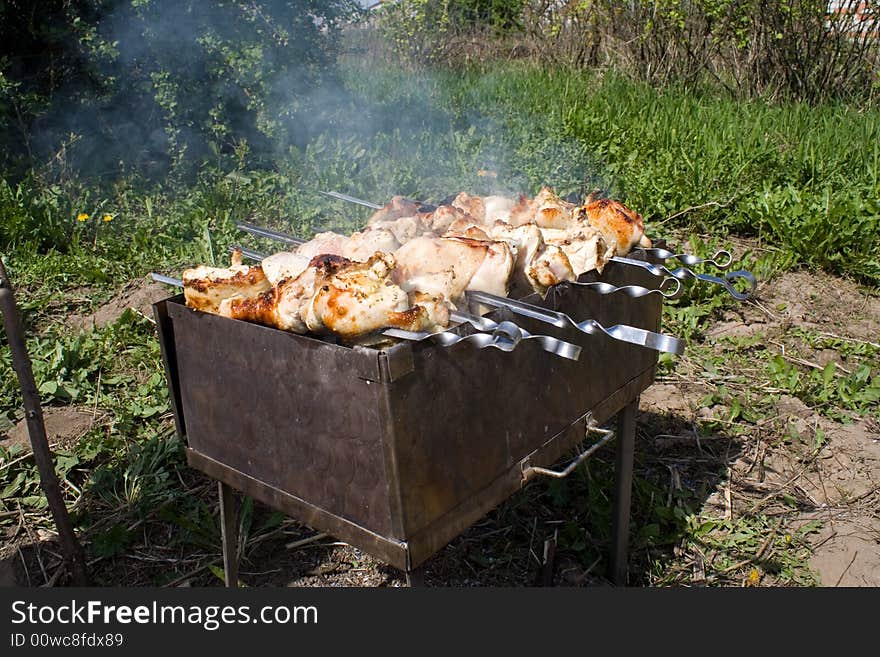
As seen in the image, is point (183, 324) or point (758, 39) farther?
point (758, 39)

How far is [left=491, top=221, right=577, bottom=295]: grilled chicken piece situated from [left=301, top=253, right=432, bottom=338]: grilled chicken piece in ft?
1.48

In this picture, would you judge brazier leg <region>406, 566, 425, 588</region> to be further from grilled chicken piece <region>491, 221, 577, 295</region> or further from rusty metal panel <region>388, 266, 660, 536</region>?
grilled chicken piece <region>491, 221, 577, 295</region>

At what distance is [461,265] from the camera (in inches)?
77.0

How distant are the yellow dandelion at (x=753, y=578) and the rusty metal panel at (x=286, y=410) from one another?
189 centimetres

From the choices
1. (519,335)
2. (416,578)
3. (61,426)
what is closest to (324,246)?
(519,335)

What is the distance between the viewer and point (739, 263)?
16.0ft

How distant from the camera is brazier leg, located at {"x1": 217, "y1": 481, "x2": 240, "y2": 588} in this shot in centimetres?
230

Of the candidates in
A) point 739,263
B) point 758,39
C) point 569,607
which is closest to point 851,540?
point 569,607

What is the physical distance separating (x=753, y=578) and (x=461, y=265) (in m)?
1.94

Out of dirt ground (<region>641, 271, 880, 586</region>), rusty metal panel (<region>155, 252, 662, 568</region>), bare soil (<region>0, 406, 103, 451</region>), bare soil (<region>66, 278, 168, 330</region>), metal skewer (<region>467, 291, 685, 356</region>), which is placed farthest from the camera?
bare soil (<region>66, 278, 168, 330</region>)

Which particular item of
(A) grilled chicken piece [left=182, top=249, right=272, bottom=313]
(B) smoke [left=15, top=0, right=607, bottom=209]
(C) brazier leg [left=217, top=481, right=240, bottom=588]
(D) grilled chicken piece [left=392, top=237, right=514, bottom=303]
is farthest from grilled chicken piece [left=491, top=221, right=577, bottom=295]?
(B) smoke [left=15, top=0, right=607, bottom=209]

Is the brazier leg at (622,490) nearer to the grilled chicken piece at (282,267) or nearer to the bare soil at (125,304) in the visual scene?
the grilled chicken piece at (282,267)

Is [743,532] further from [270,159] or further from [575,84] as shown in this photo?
[575,84]

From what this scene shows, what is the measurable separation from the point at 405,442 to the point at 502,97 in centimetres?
641
